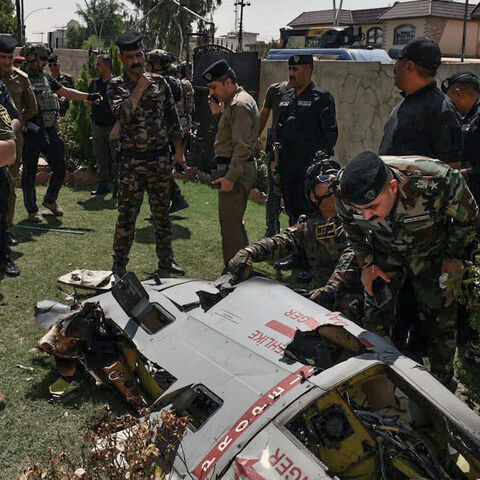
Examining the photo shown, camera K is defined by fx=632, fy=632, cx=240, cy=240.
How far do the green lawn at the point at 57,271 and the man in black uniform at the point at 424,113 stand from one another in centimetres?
250

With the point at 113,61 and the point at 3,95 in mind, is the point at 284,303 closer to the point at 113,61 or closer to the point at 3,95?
the point at 3,95

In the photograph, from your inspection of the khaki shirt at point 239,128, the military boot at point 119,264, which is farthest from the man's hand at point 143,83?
the military boot at point 119,264

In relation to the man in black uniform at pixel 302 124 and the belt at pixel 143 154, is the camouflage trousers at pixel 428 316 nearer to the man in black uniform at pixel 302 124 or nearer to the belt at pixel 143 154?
the man in black uniform at pixel 302 124

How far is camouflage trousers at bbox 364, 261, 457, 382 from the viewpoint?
3.52 metres

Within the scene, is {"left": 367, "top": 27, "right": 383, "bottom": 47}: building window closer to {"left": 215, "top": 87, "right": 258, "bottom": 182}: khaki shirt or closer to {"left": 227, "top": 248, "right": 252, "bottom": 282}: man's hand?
{"left": 215, "top": 87, "right": 258, "bottom": 182}: khaki shirt

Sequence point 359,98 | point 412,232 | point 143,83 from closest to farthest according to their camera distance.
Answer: point 412,232 → point 143,83 → point 359,98

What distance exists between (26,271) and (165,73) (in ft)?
10.1

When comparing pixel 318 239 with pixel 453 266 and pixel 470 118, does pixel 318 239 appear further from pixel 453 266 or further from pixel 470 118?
pixel 470 118

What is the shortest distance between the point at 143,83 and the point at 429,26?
4545 centimetres

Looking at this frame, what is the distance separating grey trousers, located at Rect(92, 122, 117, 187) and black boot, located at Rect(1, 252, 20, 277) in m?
3.61

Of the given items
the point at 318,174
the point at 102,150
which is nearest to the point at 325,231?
the point at 318,174

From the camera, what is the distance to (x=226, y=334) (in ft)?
10.6

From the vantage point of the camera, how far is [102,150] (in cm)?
949

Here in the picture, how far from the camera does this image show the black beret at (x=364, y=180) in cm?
291
